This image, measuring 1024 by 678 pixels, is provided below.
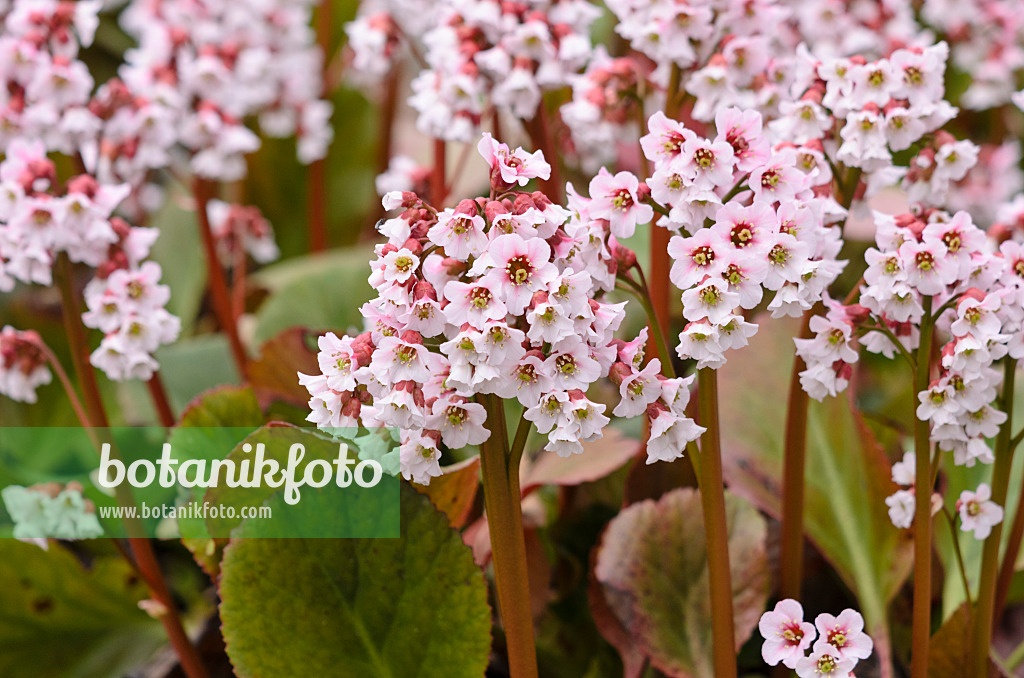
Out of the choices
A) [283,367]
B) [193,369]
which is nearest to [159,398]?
[283,367]

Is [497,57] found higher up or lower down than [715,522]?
higher up

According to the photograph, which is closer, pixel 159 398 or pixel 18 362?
pixel 18 362

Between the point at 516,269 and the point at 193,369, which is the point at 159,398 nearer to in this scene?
the point at 193,369

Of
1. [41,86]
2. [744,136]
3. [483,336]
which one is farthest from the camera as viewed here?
[41,86]

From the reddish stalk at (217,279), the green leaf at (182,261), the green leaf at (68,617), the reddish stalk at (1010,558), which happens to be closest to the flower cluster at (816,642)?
the reddish stalk at (1010,558)

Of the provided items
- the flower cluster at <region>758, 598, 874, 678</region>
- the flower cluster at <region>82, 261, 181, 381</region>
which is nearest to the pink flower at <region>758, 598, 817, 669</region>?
the flower cluster at <region>758, 598, 874, 678</region>

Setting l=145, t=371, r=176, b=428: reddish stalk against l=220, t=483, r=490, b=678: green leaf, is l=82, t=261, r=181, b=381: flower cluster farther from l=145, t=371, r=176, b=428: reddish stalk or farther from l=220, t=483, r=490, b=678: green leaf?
l=220, t=483, r=490, b=678: green leaf

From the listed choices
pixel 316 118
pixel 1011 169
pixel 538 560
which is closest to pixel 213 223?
pixel 316 118
